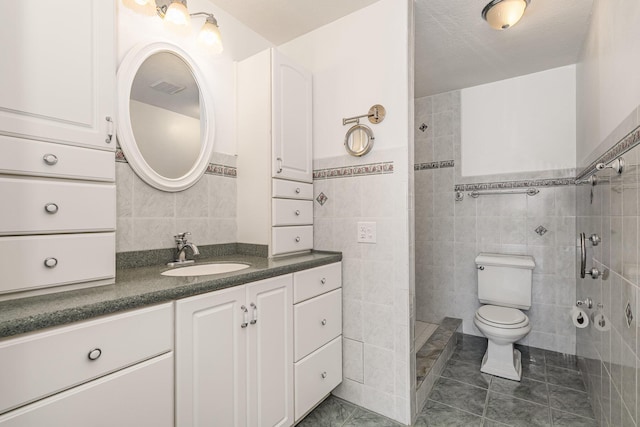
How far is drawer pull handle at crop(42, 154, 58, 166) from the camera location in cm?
100

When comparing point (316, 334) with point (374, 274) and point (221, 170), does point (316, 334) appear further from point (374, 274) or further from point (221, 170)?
point (221, 170)

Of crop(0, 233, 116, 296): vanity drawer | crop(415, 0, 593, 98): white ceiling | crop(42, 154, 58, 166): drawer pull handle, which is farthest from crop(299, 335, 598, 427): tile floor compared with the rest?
crop(415, 0, 593, 98): white ceiling

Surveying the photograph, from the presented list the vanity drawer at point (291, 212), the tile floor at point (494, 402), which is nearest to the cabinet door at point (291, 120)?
the vanity drawer at point (291, 212)

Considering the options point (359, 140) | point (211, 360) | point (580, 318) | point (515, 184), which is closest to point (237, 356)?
point (211, 360)

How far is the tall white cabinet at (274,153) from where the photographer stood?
1828 mm

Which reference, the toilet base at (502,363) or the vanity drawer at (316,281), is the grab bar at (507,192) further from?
the vanity drawer at (316,281)

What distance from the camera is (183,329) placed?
108cm

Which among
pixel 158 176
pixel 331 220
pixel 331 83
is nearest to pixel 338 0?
pixel 331 83

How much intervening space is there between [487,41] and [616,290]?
1834 mm

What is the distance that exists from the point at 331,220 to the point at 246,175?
63cm

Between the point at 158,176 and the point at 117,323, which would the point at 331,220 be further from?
the point at 117,323

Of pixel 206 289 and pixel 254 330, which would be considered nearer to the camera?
pixel 206 289

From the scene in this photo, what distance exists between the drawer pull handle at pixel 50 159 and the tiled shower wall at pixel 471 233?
299 cm

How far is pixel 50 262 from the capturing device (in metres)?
0.99
